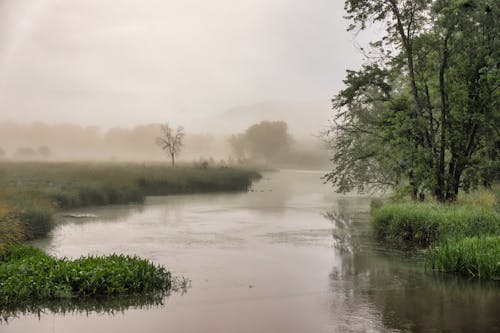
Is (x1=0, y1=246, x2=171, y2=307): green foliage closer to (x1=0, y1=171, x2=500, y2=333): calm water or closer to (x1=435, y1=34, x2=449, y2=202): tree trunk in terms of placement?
(x1=0, y1=171, x2=500, y2=333): calm water

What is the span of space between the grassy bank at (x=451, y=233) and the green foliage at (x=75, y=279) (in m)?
7.60

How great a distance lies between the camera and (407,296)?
40.8 ft

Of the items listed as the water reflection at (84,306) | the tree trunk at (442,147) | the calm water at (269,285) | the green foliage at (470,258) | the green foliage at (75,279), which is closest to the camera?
the calm water at (269,285)

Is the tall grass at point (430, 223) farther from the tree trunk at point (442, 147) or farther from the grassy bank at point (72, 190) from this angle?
the grassy bank at point (72, 190)

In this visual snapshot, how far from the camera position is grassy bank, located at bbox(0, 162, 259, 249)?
844 inches

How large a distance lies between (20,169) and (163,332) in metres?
45.7

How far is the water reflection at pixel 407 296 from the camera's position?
10.3 meters

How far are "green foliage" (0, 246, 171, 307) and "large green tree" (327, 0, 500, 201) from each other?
14.7 meters

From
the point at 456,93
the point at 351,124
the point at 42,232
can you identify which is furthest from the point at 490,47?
the point at 42,232

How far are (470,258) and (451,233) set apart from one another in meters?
3.23

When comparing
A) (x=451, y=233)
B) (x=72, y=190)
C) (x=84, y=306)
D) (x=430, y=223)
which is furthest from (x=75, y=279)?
(x=72, y=190)

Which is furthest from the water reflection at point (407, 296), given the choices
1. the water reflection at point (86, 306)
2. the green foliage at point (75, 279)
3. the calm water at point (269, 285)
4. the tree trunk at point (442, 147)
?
the tree trunk at point (442, 147)

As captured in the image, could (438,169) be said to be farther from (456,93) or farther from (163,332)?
(163,332)

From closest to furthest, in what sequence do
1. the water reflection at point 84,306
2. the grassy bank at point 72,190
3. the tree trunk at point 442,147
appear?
the water reflection at point 84,306
the grassy bank at point 72,190
the tree trunk at point 442,147
